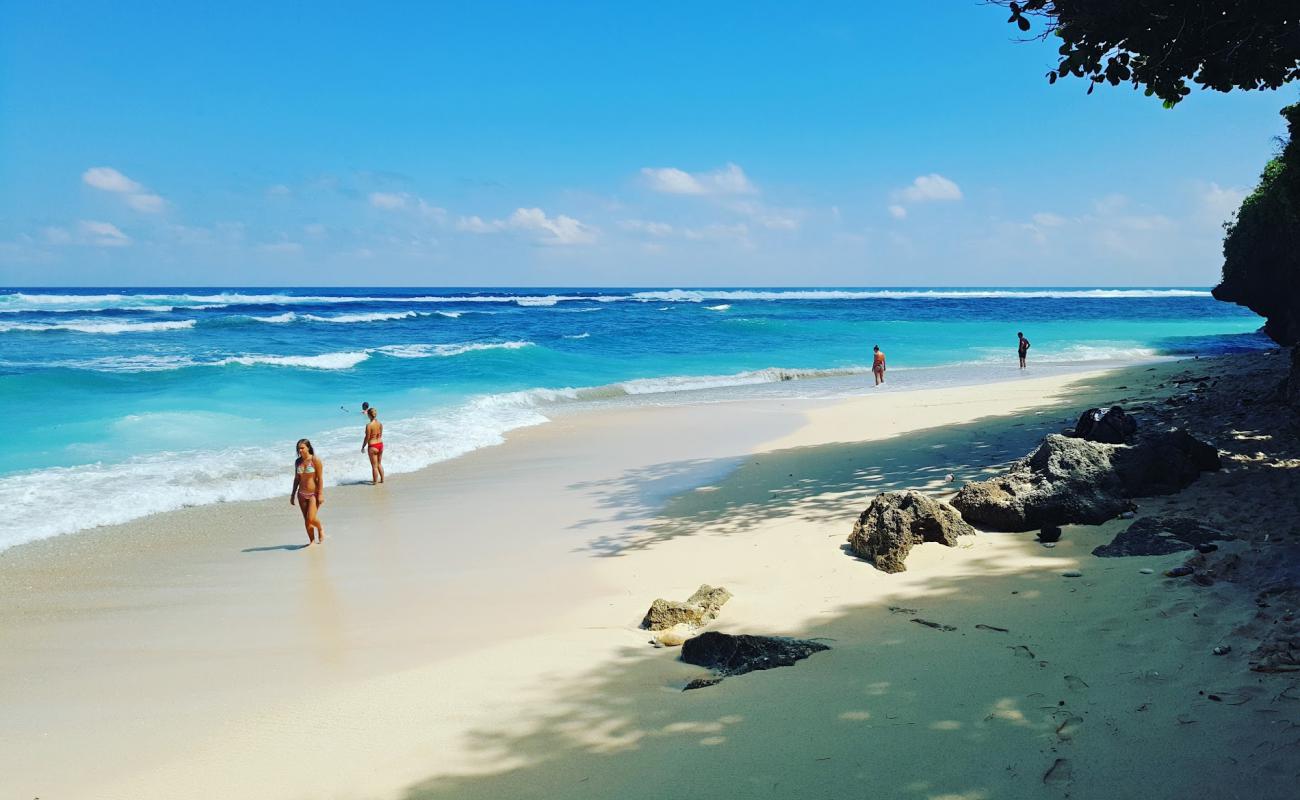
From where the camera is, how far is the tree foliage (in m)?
7.00

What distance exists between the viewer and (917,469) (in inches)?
394

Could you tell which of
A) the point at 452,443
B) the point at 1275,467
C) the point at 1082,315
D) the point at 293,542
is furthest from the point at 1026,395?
the point at 1082,315

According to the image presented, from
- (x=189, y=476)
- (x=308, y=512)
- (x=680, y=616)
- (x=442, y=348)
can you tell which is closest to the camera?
(x=680, y=616)

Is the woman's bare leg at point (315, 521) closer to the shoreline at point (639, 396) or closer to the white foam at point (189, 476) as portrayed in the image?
the shoreline at point (639, 396)

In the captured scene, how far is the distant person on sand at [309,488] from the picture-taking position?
8.95 meters

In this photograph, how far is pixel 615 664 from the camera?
16.6ft

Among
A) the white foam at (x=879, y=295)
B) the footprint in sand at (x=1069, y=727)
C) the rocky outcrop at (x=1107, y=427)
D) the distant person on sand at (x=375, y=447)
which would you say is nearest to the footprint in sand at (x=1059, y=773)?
the footprint in sand at (x=1069, y=727)

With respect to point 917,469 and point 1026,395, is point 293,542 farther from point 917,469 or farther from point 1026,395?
point 1026,395

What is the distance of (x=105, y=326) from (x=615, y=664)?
51.2 metres

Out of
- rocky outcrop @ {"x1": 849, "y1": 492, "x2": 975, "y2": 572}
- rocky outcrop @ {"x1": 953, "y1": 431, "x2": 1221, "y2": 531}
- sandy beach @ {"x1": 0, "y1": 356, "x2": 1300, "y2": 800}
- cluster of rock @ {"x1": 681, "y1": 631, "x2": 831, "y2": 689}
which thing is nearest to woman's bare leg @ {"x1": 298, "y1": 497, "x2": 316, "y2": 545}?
sandy beach @ {"x1": 0, "y1": 356, "x2": 1300, "y2": 800}

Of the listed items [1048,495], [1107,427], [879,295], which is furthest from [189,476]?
[879,295]

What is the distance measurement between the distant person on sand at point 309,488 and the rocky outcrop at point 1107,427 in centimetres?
847

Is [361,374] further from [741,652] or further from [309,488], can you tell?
[741,652]

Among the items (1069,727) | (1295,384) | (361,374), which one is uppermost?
(1295,384)
